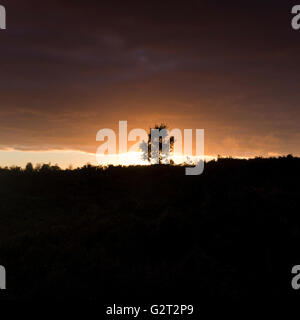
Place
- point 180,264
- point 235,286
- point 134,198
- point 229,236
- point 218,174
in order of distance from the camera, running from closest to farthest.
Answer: point 235,286, point 180,264, point 229,236, point 134,198, point 218,174

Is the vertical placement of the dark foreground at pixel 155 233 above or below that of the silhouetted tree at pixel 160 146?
below

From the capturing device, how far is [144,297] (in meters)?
9.16

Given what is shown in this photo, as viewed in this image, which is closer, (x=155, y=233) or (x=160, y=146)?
(x=155, y=233)

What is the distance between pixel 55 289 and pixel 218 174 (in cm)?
1431

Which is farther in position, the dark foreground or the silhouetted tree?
the silhouetted tree

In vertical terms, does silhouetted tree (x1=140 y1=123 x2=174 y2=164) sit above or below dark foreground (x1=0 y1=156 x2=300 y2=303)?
above

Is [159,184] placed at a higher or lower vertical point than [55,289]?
higher

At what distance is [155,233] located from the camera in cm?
1416

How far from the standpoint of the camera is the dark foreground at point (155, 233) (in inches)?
390

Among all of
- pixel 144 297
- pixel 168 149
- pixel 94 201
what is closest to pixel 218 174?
pixel 94 201

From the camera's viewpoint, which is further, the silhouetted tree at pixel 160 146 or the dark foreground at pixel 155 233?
the silhouetted tree at pixel 160 146

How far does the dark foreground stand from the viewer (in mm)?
9906

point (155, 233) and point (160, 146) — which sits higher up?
point (160, 146)
